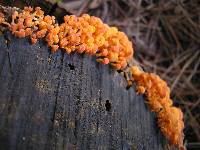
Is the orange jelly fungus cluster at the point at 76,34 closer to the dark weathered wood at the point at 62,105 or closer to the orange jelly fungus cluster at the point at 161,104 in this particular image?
the dark weathered wood at the point at 62,105

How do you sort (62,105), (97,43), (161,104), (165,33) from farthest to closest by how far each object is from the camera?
(165,33) < (161,104) < (97,43) < (62,105)

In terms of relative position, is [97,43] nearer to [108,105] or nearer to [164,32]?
[108,105]

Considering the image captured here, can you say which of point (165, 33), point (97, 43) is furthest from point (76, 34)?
point (165, 33)

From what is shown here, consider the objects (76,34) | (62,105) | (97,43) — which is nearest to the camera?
(62,105)

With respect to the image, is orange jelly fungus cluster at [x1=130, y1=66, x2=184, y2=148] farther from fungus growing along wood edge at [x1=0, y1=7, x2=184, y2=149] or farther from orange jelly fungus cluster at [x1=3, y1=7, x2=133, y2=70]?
orange jelly fungus cluster at [x1=3, y1=7, x2=133, y2=70]

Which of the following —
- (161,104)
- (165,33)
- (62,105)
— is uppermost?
(165,33)

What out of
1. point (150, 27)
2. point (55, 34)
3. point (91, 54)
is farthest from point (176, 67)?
point (55, 34)
